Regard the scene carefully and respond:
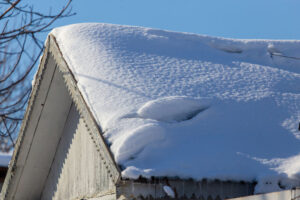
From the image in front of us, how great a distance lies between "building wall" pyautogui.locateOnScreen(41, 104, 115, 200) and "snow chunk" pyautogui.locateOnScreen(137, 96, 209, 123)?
2.57 ft

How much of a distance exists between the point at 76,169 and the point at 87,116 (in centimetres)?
152

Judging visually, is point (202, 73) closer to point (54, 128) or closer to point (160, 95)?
point (160, 95)

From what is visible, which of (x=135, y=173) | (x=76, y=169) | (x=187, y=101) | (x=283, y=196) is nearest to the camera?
(x=283, y=196)

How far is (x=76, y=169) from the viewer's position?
6277 mm

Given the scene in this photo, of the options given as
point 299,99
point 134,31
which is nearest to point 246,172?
point 299,99

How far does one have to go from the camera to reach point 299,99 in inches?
230

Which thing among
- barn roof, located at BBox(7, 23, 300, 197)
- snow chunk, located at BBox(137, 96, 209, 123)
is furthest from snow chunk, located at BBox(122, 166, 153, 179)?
snow chunk, located at BBox(137, 96, 209, 123)

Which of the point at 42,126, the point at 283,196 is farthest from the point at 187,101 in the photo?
the point at 42,126

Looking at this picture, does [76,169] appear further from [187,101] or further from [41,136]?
[187,101]

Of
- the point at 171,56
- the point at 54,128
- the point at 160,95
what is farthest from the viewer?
the point at 54,128

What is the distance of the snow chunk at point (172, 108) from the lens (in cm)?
482

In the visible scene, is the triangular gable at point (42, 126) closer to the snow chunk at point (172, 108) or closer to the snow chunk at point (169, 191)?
the snow chunk at point (172, 108)

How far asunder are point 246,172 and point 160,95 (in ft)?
3.90

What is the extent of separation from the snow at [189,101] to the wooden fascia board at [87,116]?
5cm
